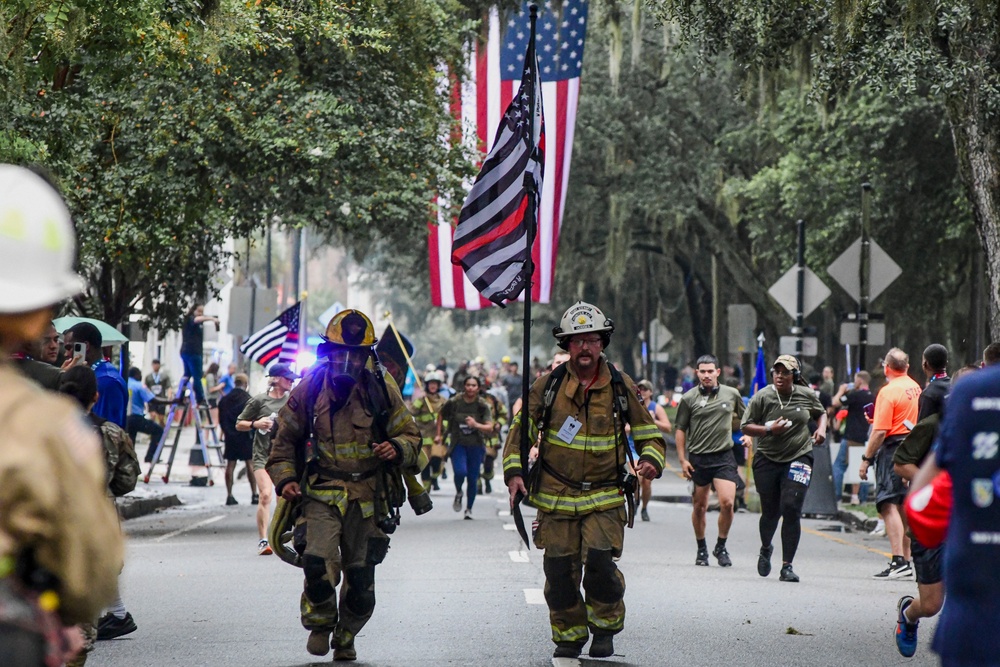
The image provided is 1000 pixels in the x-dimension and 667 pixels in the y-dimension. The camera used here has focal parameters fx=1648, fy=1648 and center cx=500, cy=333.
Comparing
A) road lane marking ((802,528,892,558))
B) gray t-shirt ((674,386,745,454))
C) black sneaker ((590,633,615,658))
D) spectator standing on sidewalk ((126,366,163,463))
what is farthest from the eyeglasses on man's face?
spectator standing on sidewalk ((126,366,163,463))

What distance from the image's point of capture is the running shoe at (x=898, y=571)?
46.0ft

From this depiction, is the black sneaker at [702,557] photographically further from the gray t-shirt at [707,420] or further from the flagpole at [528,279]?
the flagpole at [528,279]

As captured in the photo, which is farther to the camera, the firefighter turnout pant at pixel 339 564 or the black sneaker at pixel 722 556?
the black sneaker at pixel 722 556

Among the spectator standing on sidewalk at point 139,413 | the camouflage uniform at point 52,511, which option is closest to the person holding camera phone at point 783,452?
the spectator standing on sidewalk at point 139,413

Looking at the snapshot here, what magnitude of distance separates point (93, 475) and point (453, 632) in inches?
277

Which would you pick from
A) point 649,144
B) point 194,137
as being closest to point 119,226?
point 194,137

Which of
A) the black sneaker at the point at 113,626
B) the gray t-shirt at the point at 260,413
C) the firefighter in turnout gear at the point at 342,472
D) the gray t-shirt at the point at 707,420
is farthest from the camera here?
the gray t-shirt at the point at 260,413

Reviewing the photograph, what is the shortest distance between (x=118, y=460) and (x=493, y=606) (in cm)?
390

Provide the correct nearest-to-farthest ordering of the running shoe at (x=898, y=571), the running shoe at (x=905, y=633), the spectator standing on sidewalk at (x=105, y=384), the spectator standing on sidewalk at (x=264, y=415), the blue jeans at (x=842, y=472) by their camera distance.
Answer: the running shoe at (x=905, y=633) < the spectator standing on sidewalk at (x=105, y=384) < the running shoe at (x=898, y=571) < the spectator standing on sidewalk at (x=264, y=415) < the blue jeans at (x=842, y=472)

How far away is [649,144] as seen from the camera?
36812mm

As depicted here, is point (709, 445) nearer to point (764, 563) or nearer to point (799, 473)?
point (799, 473)

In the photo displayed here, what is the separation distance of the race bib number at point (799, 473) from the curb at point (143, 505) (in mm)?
9337

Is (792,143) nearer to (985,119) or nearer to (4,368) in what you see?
(985,119)

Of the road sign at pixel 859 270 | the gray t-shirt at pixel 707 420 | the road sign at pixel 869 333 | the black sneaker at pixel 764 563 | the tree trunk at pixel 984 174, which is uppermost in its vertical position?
the tree trunk at pixel 984 174
